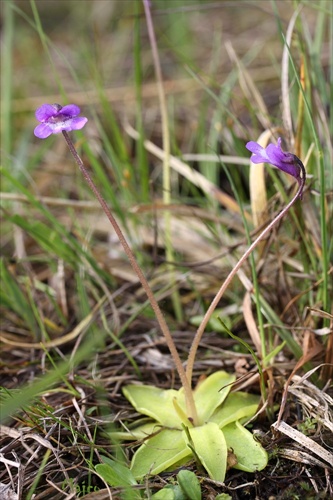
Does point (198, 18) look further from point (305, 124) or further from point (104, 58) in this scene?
point (305, 124)

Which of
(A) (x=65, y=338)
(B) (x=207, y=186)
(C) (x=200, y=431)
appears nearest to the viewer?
(C) (x=200, y=431)

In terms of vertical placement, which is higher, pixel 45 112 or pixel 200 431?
pixel 45 112

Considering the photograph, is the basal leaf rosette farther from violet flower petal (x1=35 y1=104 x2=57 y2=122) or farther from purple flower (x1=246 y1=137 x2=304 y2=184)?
violet flower petal (x1=35 y1=104 x2=57 y2=122)

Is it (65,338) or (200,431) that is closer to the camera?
(200,431)

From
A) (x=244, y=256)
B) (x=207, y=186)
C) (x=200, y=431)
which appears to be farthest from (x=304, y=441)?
(x=207, y=186)

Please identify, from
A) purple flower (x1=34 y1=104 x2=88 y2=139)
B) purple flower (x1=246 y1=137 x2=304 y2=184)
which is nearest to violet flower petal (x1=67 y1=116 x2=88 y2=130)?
purple flower (x1=34 y1=104 x2=88 y2=139)

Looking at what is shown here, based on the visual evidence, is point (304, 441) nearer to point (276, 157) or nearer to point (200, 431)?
point (200, 431)

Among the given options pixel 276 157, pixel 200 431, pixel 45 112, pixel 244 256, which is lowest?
pixel 200 431

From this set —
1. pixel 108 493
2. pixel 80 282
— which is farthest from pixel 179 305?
pixel 108 493
